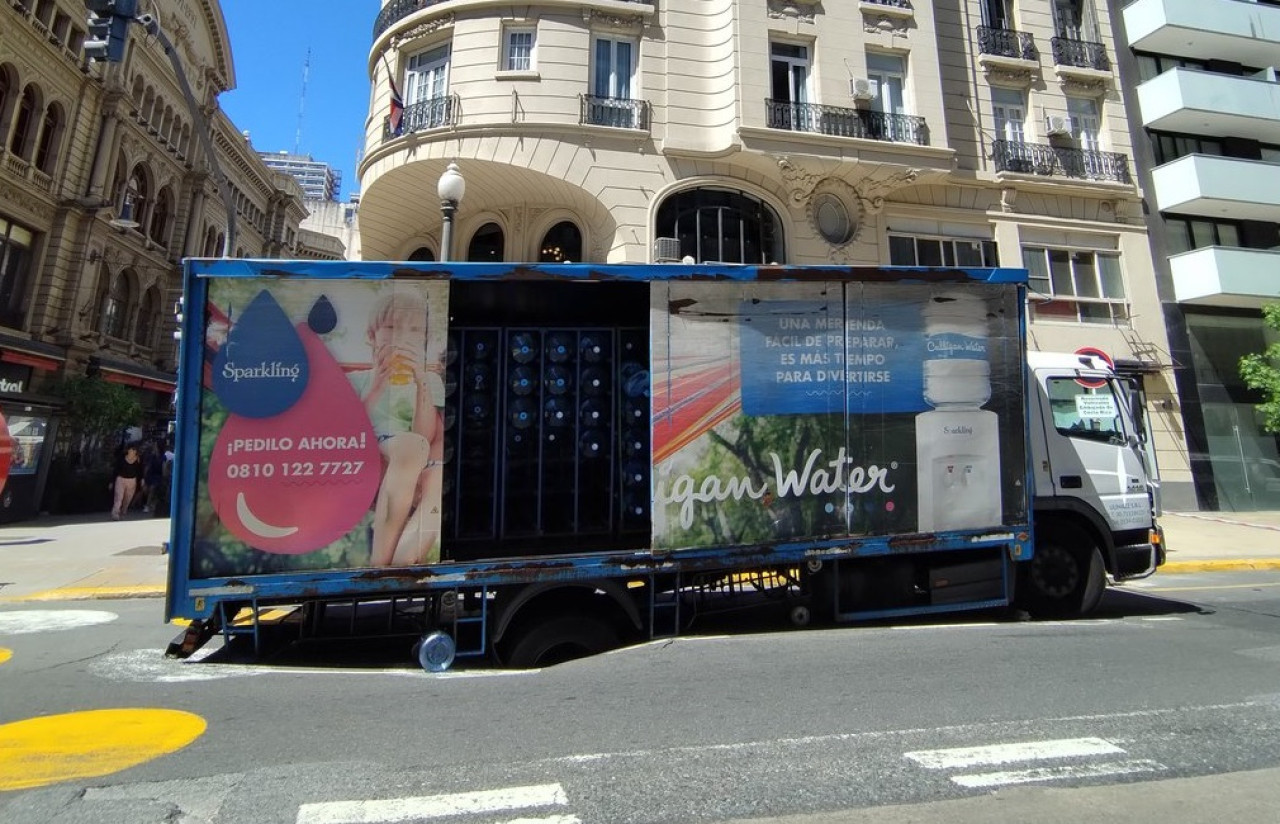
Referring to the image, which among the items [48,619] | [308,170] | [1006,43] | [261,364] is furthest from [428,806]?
[308,170]

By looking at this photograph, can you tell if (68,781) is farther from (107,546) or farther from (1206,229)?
(1206,229)

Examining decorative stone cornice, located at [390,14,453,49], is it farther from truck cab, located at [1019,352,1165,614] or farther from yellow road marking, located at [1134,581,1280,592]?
yellow road marking, located at [1134,581,1280,592]

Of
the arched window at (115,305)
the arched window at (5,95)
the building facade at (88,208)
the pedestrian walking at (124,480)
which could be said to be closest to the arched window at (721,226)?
the building facade at (88,208)

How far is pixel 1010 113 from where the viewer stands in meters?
18.4

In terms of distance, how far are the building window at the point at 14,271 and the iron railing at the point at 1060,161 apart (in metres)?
29.5

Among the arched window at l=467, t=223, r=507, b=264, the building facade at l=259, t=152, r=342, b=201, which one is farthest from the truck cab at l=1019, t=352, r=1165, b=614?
the building facade at l=259, t=152, r=342, b=201

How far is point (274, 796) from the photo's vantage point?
3076mm

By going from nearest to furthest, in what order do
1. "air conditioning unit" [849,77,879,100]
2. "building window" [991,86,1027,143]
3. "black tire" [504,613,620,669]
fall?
"black tire" [504,613,620,669], "air conditioning unit" [849,77,879,100], "building window" [991,86,1027,143]

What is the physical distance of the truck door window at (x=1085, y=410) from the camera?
22.1 feet

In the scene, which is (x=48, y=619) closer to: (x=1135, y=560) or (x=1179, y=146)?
(x=1135, y=560)

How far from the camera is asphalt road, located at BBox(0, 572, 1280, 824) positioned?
3020 mm

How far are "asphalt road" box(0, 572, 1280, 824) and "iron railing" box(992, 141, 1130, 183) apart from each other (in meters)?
15.5

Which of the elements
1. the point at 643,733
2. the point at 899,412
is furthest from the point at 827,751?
the point at 899,412

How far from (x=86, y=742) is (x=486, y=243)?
1432 cm
